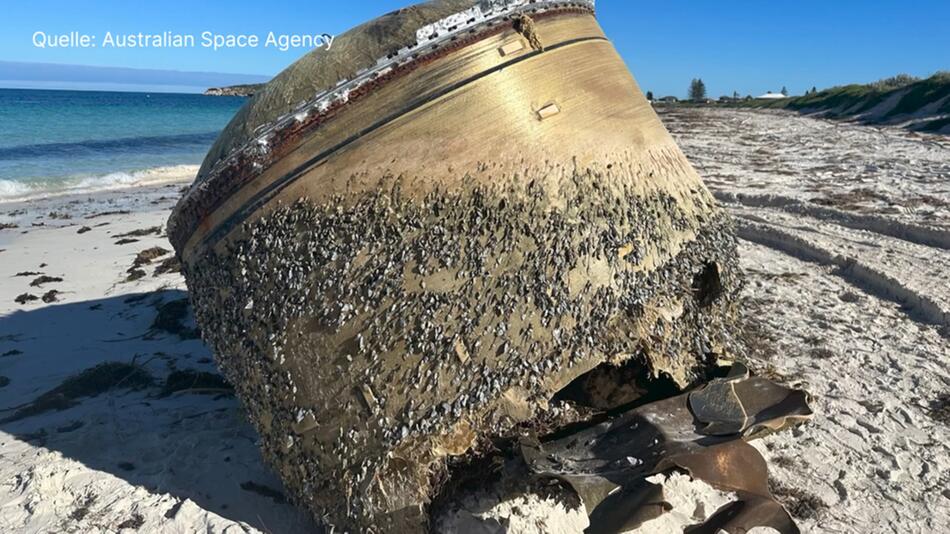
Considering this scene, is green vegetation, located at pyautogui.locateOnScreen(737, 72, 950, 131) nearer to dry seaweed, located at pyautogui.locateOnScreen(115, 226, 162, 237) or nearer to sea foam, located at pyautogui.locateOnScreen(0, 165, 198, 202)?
dry seaweed, located at pyautogui.locateOnScreen(115, 226, 162, 237)

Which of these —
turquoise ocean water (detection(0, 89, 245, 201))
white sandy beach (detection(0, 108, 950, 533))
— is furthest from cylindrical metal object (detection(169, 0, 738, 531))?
turquoise ocean water (detection(0, 89, 245, 201))

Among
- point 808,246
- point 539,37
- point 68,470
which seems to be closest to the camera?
point 539,37

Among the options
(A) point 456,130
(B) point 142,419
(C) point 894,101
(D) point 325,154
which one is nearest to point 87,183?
(B) point 142,419

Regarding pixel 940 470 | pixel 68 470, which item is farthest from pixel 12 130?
pixel 940 470

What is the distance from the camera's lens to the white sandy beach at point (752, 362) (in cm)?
329

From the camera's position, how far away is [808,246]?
7.39 meters

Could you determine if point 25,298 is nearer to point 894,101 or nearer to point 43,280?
point 43,280

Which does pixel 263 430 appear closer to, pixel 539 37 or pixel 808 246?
pixel 539 37

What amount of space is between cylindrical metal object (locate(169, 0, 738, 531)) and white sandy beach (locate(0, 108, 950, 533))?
826mm

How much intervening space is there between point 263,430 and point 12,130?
1463 inches

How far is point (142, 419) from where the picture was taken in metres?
Answer: 4.28

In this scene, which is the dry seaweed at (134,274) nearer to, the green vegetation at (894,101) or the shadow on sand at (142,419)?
the shadow on sand at (142,419)

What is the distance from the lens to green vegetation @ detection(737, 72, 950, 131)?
21219 mm

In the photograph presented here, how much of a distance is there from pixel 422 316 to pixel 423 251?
236 mm
